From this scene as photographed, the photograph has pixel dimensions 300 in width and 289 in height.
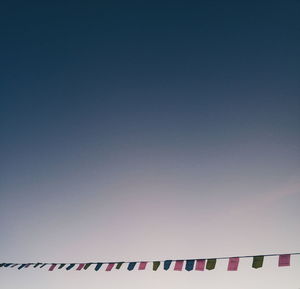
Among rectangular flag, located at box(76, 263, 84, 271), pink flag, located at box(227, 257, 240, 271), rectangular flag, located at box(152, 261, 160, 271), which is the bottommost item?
rectangular flag, located at box(76, 263, 84, 271)

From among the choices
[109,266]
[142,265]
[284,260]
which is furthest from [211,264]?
[109,266]

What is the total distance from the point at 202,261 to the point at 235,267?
1.25 metres

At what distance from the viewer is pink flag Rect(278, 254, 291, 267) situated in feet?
31.3

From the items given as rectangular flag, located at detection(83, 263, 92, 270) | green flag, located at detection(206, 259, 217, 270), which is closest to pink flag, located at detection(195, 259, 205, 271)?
green flag, located at detection(206, 259, 217, 270)

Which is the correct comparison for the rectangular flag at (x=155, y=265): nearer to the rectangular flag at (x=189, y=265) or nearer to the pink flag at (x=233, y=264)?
the rectangular flag at (x=189, y=265)

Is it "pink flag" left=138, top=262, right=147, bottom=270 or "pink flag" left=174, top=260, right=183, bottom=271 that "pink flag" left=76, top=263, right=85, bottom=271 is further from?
"pink flag" left=174, top=260, right=183, bottom=271

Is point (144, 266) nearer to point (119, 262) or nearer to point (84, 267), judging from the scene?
point (119, 262)

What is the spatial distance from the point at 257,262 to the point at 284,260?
89 centimetres

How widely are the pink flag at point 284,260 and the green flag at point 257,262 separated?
1.90 feet

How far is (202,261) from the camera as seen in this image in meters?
11.0

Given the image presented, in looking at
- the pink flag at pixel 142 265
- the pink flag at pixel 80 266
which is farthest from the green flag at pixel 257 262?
the pink flag at pixel 80 266

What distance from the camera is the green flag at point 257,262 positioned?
32.7ft

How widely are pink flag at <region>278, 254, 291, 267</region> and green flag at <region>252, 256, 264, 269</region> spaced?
58 centimetres

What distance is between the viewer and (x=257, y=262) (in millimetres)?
10039
